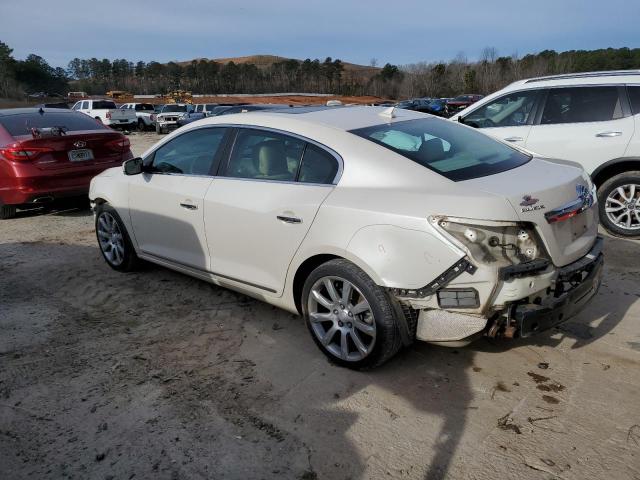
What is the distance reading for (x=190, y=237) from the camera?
421 centimetres

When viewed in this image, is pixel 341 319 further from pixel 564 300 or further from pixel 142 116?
pixel 142 116

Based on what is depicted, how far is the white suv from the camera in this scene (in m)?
5.81

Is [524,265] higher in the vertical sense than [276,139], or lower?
lower

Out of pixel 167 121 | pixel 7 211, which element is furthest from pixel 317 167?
pixel 167 121

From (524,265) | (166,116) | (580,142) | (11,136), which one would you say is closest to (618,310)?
(524,265)

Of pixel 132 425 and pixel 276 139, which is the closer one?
pixel 132 425

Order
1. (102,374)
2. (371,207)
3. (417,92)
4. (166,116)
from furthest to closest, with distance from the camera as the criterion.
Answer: (417,92) → (166,116) → (102,374) → (371,207)

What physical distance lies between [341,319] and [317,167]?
1008 mm

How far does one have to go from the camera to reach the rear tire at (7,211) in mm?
7605

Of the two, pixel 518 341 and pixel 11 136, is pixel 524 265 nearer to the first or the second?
pixel 518 341

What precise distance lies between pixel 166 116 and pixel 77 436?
2762 cm

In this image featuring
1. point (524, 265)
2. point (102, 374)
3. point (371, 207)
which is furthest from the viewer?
point (102, 374)

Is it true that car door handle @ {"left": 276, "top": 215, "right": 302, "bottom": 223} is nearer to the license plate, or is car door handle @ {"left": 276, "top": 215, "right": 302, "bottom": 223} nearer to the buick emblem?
the buick emblem

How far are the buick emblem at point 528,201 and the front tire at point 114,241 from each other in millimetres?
3706
